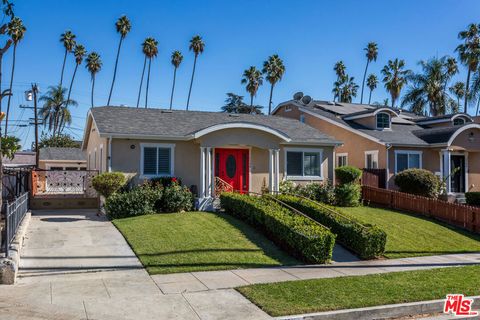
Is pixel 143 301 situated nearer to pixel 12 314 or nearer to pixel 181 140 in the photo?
pixel 12 314

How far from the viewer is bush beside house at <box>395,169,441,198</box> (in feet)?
70.1

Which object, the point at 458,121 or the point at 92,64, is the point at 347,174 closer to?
the point at 458,121

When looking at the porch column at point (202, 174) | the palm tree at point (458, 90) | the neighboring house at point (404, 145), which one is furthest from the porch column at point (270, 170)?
the palm tree at point (458, 90)

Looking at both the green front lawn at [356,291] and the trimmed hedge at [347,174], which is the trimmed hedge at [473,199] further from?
the green front lawn at [356,291]

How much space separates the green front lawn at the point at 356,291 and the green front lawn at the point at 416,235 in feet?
9.33

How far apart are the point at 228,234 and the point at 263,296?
520 centimetres

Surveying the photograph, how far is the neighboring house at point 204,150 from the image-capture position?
18000 millimetres

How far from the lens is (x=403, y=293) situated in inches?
321

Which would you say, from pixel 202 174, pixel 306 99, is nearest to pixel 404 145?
pixel 306 99

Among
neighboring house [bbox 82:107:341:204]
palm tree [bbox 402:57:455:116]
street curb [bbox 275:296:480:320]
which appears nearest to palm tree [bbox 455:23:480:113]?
palm tree [bbox 402:57:455:116]

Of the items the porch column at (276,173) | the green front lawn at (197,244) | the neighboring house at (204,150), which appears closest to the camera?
the green front lawn at (197,244)

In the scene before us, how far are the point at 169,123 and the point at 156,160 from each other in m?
2.52

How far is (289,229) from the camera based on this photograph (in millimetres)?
11602

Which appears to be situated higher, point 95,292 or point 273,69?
point 273,69
